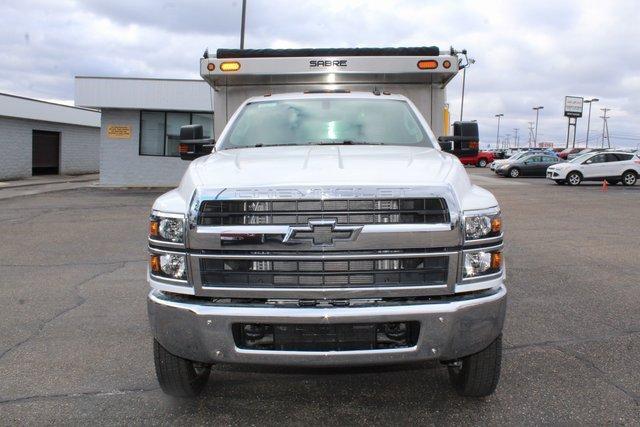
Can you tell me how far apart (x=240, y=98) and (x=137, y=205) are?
9795 mm

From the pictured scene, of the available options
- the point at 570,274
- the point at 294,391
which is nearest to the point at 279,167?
the point at 294,391

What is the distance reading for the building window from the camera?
23.0m

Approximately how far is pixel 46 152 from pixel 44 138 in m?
0.75

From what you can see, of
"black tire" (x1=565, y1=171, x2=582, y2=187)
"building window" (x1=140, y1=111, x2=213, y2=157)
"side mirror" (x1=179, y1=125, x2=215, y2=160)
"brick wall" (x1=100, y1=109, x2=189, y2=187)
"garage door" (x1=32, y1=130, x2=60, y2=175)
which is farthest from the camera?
"garage door" (x1=32, y1=130, x2=60, y2=175)

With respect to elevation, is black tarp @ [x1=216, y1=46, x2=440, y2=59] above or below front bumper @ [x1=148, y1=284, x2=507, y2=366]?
above

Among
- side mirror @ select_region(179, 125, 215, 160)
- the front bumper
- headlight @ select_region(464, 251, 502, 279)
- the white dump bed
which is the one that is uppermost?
the white dump bed

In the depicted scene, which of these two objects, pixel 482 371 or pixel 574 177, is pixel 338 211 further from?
pixel 574 177

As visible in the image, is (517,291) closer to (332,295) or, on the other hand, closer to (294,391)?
(294,391)

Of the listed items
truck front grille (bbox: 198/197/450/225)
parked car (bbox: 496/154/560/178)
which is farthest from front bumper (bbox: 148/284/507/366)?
parked car (bbox: 496/154/560/178)

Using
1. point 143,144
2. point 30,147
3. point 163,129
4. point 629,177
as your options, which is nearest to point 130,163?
point 143,144

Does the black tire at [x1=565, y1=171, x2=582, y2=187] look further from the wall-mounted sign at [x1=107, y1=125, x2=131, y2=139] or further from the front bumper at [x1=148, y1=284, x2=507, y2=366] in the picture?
the front bumper at [x1=148, y1=284, x2=507, y2=366]

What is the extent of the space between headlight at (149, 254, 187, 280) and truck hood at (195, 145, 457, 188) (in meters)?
0.45

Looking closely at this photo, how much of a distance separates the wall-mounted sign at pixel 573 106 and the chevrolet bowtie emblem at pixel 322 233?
8252 cm

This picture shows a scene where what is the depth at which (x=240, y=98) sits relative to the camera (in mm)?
6980
